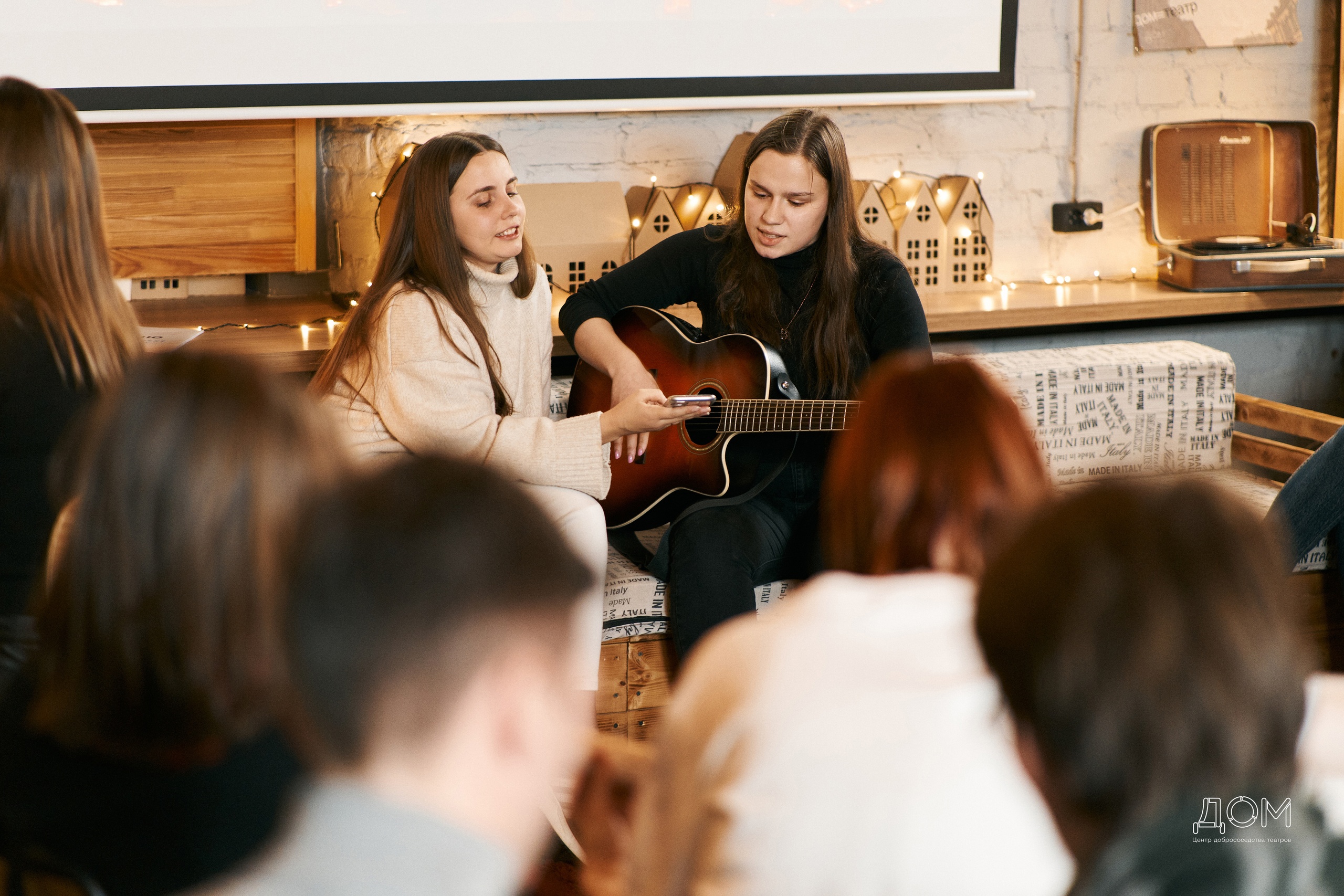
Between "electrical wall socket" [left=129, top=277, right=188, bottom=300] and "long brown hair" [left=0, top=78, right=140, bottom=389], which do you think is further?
"electrical wall socket" [left=129, top=277, right=188, bottom=300]

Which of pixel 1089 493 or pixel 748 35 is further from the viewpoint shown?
pixel 748 35

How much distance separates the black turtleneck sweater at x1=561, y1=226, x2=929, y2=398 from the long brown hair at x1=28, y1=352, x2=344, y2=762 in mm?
1584

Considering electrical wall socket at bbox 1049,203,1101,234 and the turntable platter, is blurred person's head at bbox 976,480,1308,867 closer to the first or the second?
the turntable platter

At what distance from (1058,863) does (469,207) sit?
167 centimetres

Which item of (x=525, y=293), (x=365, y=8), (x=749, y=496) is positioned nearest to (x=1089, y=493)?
(x=749, y=496)

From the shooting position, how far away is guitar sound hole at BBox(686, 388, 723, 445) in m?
2.29

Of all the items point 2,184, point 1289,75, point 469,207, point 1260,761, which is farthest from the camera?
point 1289,75

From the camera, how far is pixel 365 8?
8.76ft

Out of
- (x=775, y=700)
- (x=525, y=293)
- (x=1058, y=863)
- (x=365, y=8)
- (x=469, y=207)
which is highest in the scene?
(x=365, y=8)

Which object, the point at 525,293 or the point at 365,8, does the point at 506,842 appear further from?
the point at 365,8

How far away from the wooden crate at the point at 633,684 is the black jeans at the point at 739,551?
60 mm

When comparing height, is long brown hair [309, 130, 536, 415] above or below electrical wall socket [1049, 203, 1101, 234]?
below

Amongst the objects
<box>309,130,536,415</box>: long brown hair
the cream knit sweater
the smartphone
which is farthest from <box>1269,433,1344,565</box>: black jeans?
<box>309,130,536,415</box>: long brown hair

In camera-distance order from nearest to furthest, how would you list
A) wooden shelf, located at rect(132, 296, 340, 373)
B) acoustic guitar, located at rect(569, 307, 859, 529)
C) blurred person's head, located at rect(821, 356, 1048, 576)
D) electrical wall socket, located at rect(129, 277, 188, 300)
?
blurred person's head, located at rect(821, 356, 1048, 576)
acoustic guitar, located at rect(569, 307, 859, 529)
wooden shelf, located at rect(132, 296, 340, 373)
electrical wall socket, located at rect(129, 277, 188, 300)
